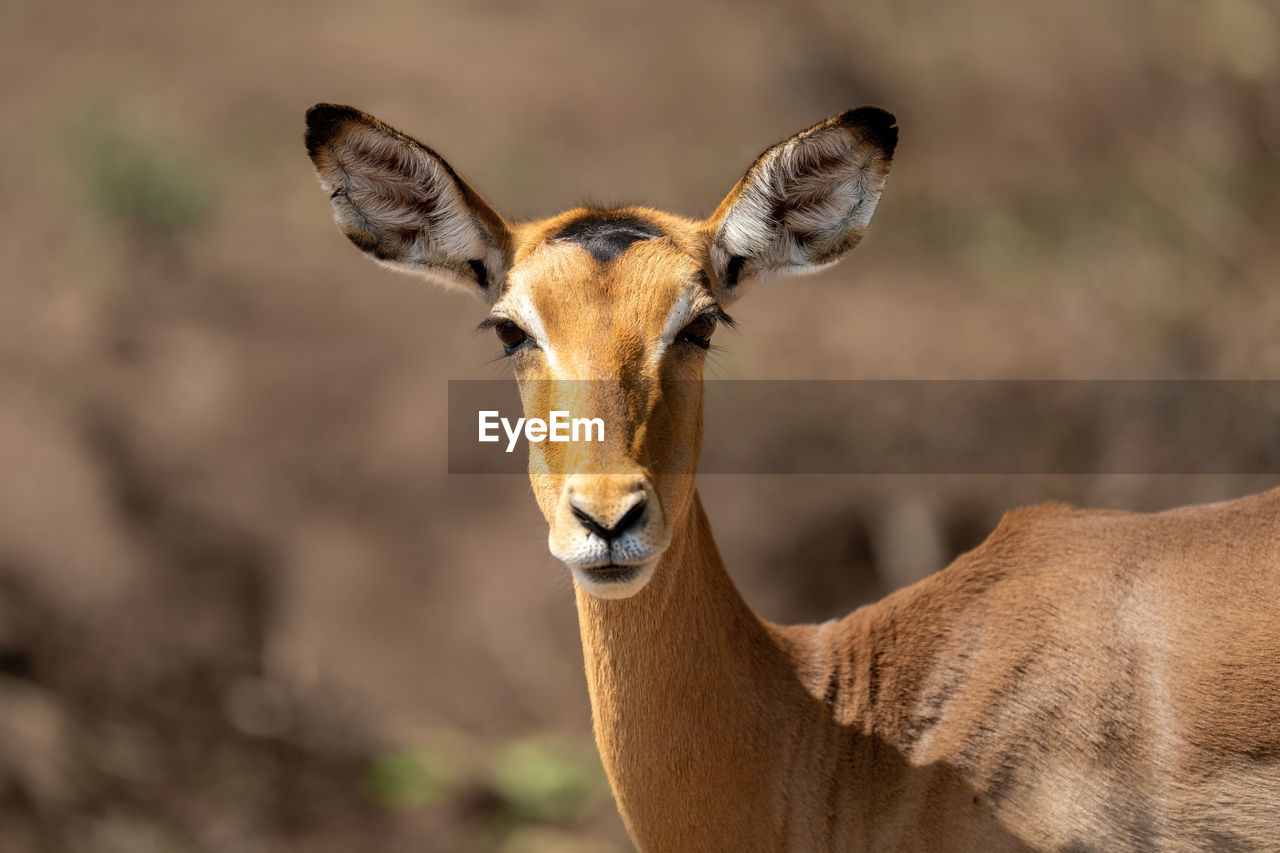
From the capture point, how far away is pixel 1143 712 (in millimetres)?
3896

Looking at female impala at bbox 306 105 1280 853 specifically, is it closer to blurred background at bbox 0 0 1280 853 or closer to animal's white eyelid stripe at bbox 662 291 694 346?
animal's white eyelid stripe at bbox 662 291 694 346

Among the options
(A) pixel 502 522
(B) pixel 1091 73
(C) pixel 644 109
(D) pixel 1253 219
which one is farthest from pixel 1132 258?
(A) pixel 502 522

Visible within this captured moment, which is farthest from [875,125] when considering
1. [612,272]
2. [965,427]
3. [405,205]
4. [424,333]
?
[424,333]

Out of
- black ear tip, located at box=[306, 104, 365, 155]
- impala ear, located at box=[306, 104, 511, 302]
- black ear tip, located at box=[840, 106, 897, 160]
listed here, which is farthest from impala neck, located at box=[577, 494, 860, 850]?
black ear tip, located at box=[306, 104, 365, 155]

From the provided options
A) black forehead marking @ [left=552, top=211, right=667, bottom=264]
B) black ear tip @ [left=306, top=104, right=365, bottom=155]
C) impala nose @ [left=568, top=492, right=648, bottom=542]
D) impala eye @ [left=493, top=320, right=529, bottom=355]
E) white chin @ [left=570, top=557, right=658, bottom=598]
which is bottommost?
white chin @ [left=570, top=557, right=658, bottom=598]

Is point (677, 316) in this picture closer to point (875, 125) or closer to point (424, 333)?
point (875, 125)

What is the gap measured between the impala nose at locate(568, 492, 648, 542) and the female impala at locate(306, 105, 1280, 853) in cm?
1

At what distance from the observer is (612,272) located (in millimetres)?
3998

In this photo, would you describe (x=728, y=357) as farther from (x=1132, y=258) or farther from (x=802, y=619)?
(x=1132, y=258)

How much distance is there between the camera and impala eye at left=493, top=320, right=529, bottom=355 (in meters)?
4.10

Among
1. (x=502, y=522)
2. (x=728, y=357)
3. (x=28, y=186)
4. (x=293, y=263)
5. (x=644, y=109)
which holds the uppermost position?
(x=644, y=109)

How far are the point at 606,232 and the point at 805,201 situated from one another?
2.81ft

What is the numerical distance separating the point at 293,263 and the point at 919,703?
349 inches

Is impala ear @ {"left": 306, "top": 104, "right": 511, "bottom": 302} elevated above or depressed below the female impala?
above
